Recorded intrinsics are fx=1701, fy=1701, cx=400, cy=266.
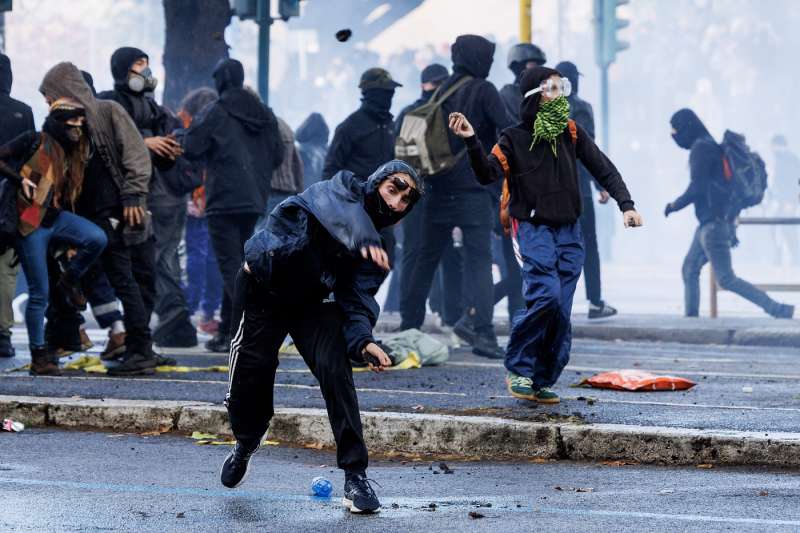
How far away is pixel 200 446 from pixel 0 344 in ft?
12.8

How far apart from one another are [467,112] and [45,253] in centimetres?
302

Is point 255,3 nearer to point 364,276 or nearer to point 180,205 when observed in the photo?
point 180,205

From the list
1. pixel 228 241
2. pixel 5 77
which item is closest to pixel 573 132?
pixel 228 241

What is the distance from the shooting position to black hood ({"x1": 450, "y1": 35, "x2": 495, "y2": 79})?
459 inches

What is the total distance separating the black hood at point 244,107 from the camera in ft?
38.3

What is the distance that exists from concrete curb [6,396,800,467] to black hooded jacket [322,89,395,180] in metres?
3.65

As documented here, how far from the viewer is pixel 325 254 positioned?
6.15 m

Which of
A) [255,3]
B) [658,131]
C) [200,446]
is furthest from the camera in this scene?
[658,131]

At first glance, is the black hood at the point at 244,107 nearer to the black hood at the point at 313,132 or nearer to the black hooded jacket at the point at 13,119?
the black hooded jacket at the point at 13,119

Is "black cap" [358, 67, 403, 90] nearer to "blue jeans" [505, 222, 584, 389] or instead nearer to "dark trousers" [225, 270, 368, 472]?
"blue jeans" [505, 222, 584, 389]

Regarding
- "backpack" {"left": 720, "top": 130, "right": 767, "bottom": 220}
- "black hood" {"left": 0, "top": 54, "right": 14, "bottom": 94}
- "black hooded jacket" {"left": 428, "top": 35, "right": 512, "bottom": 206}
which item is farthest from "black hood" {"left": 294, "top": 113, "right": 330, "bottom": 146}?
"black hood" {"left": 0, "top": 54, "right": 14, "bottom": 94}

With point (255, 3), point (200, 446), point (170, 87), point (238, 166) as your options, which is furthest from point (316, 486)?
point (170, 87)

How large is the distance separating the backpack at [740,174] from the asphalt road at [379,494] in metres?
9.14

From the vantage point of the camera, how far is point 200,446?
7.97 metres
